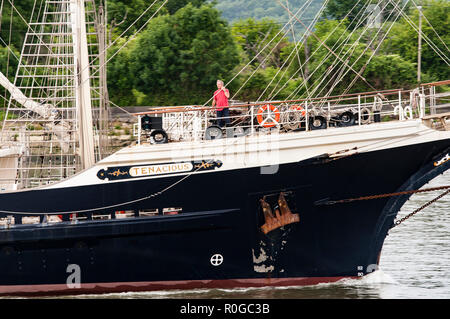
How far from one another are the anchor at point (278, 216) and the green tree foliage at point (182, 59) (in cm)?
2304

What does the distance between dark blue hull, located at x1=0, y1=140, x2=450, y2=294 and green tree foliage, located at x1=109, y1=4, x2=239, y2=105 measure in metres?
22.8

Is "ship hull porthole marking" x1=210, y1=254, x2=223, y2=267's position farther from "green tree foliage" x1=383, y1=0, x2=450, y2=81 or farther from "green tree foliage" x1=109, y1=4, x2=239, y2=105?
"green tree foliage" x1=383, y1=0, x2=450, y2=81

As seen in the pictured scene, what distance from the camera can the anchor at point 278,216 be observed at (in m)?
16.1

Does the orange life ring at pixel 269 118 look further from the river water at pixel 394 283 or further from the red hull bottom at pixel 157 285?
the river water at pixel 394 283

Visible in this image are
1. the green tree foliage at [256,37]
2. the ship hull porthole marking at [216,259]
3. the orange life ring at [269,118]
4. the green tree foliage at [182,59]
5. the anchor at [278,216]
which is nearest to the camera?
the anchor at [278,216]

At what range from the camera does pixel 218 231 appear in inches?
639

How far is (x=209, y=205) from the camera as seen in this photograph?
52.9 feet

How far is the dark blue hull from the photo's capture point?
1611 cm

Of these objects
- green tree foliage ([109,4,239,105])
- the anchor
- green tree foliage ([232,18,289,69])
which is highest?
green tree foliage ([232,18,289,69])

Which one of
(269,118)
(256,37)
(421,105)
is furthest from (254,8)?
(421,105)

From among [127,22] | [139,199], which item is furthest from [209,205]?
[127,22]

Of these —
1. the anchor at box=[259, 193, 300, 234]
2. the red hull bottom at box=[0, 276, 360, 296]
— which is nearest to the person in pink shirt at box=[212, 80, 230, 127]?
the anchor at box=[259, 193, 300, 234]

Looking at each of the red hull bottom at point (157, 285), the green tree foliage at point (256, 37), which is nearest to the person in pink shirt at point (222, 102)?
the red hull bottom at point (157, 285)

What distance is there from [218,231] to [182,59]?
23.5m
